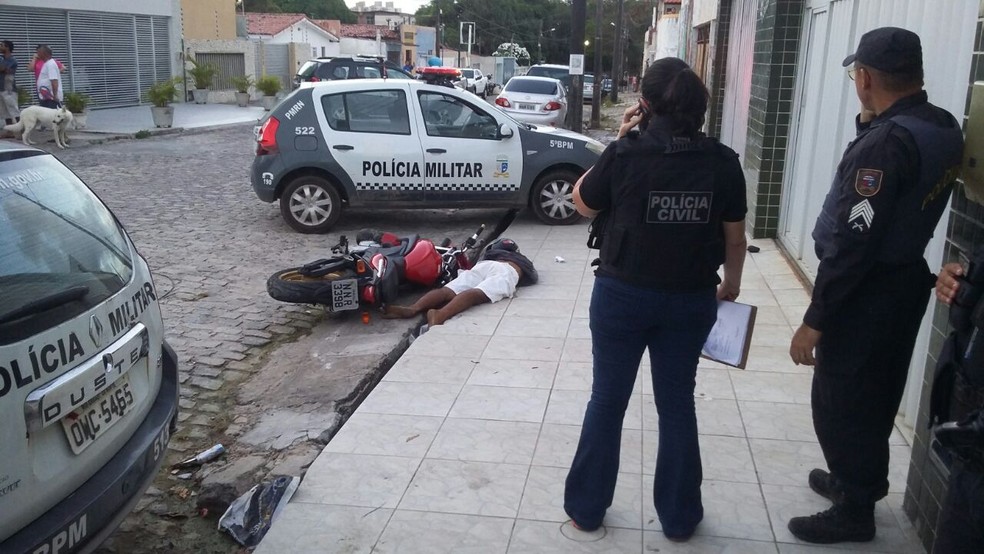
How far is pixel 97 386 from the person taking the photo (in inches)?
125

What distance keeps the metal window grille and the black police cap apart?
3378cm

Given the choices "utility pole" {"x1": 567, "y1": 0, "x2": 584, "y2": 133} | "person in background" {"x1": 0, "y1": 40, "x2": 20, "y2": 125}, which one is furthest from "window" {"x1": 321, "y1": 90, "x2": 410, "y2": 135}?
"person in background" {"x1": 0, "y1": 40, "x2": 20, "y2": 125}

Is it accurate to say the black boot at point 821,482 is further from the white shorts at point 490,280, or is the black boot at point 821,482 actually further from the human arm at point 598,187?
the white shorts at point 490,280

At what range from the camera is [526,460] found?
4387 millimetres

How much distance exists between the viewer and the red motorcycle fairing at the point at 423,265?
7.45 metres

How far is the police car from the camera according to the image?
10.1m

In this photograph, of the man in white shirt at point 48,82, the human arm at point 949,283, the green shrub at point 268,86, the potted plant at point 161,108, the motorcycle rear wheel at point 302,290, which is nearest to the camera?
the human arm at point 949,283

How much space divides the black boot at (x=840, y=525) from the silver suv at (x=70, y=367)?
267 centimetres

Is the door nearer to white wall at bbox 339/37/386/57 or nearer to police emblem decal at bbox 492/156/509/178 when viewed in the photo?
police emblem decal at bbox 492/156/509/178

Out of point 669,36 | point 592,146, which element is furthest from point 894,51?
point 669,36

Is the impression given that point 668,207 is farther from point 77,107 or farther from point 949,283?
point 77,107

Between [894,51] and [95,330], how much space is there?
3012 mm

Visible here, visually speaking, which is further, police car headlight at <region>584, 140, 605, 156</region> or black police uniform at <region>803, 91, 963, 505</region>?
police car headlight at <region>584, 140, 605, 156</region>

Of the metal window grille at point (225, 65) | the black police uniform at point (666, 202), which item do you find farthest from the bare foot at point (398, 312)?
the metal window grille at point (225, 65)
